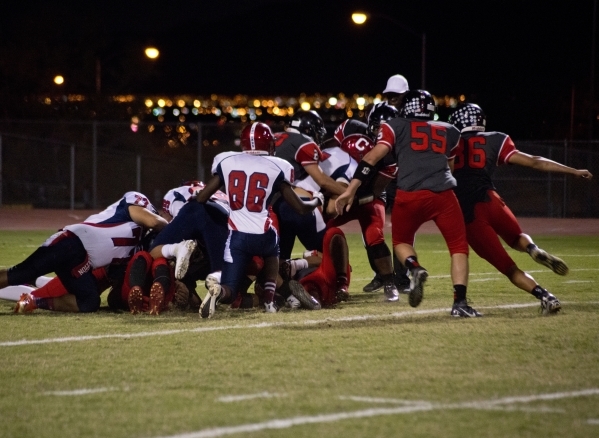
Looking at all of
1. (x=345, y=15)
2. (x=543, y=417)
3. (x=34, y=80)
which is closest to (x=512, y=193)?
(x=34, y=80)

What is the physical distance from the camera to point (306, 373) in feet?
20.5

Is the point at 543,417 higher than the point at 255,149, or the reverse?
the point at 255,149

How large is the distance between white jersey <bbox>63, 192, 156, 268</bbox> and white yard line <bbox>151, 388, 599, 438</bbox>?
442 centimetres

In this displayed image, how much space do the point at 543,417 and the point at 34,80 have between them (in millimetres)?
37662

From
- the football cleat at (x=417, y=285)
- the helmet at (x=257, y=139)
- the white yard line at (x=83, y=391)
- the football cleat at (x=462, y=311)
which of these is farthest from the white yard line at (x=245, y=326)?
the white yard line at (x=83, y=391)

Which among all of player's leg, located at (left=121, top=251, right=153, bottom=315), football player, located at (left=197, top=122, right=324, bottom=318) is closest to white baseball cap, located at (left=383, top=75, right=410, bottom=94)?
football player, located at (left=197, top=122, right=324, bottom=318)

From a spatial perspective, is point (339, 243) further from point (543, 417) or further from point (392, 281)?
point (543, 417)

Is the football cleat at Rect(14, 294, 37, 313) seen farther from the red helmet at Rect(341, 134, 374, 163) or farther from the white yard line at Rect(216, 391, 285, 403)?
the white yard line at Rect(216, 391, 285, 403)

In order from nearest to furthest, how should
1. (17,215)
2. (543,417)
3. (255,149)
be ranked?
(543,417), (255,149), (17,215)

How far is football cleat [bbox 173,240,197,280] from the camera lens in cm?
886

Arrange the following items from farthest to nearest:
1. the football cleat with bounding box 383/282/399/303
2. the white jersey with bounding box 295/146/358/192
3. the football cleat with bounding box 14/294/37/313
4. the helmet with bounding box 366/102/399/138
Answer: the helmet with bounding box 366/102/399/138
the white jersey with bounding box 295/146/358/192
the football cleat with bounding box 383/282/399/303
the football cleat with bounding box 14/294/37/313

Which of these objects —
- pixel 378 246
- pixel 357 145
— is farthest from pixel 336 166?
pixel 378 246

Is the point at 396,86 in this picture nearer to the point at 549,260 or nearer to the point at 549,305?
the point at 549,260

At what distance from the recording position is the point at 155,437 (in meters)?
4.81
